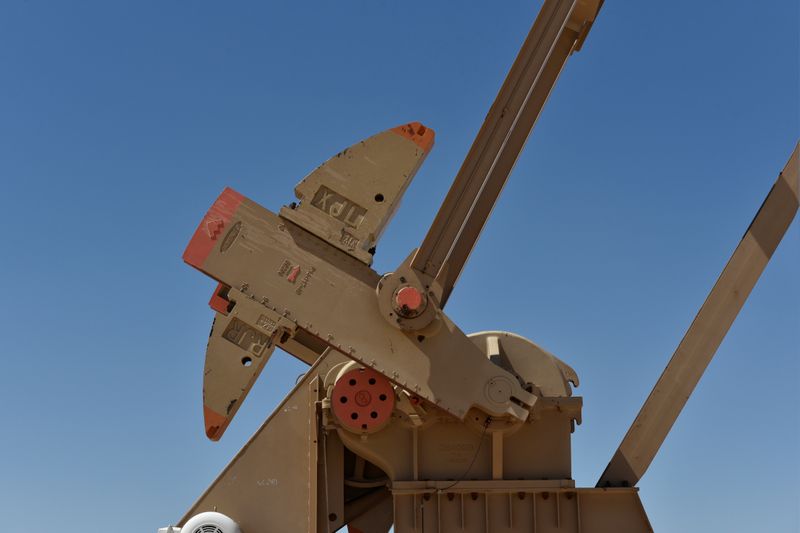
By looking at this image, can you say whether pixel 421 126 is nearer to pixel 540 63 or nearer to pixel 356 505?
pixel 540 63

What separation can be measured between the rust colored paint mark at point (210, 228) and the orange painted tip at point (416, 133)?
1.64 meters

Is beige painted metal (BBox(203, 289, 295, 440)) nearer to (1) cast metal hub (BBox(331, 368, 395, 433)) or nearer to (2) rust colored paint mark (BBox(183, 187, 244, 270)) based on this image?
(2) rust colored paint mark (BBox(183, 187, 244, 270))

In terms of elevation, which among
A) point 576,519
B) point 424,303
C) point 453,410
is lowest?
point 576,519

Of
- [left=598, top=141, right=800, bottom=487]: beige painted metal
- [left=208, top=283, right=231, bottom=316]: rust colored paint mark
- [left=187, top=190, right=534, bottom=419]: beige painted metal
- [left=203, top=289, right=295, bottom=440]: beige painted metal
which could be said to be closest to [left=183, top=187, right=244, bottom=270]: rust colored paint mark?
[left=187, top=190, right=534, bottom=419]: beige painted metal

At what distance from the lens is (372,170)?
9922 mm

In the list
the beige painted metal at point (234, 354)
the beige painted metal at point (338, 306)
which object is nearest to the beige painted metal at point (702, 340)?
the beige painted metal at point (338, 306)

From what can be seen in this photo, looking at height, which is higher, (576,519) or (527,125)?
(527,125)

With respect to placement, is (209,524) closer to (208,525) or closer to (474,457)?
(208,525)

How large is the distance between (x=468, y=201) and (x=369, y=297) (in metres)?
1.31

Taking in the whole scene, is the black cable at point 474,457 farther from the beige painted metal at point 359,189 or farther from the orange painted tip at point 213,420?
the orange painted tip at point 213,420

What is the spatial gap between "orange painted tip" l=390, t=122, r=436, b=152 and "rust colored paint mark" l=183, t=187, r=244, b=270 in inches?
64.5

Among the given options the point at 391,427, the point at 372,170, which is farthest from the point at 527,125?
the point at 391,427

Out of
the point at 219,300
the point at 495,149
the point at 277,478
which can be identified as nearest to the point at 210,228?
the point at 219,300

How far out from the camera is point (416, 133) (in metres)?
9.98
